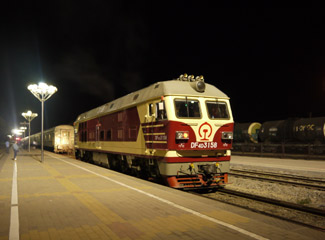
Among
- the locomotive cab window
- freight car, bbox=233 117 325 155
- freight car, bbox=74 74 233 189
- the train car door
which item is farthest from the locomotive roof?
freight car, bbox=233 117 325 155

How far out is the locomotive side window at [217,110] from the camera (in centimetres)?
1066

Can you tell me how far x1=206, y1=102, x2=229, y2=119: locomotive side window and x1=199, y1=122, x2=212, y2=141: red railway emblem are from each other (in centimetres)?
37

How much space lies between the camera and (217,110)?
35.6 ft

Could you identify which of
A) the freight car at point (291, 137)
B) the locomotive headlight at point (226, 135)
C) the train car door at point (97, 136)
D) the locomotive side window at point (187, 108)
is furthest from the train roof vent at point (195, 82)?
the freight car at point (291, 137)

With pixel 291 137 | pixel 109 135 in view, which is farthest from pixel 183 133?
pixel 291 137

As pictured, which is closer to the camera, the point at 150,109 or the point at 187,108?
the point at 187,108

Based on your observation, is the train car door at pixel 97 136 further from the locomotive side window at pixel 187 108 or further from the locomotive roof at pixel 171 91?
the locomotive side window at pixel 187 108

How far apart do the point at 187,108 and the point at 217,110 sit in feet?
4.03

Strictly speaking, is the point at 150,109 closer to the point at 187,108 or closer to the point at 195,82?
the point at 187,108

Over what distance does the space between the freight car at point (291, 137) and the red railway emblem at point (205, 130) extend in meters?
16.1

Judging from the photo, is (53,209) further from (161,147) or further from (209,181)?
(209,181)

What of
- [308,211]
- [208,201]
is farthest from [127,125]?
[308,211]

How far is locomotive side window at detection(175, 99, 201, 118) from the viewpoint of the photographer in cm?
1008

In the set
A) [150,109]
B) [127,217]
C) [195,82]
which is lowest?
[127,217]
